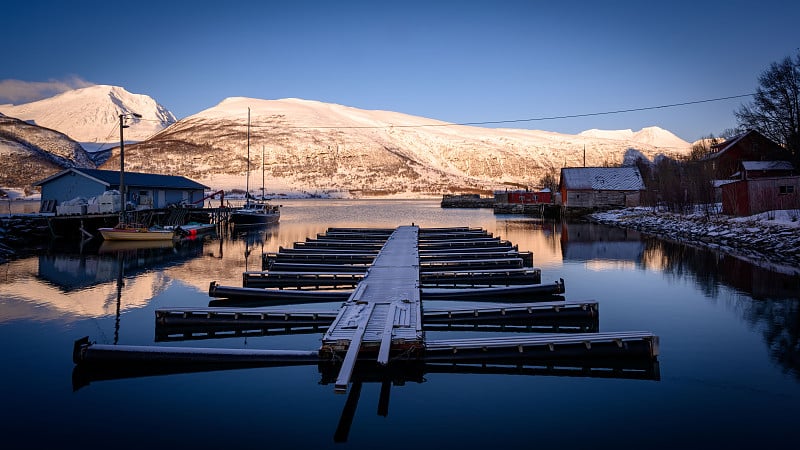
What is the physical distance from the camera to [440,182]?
184500mm

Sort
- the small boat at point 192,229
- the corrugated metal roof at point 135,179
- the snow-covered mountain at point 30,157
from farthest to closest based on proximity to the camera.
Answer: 1. the snow-covered mountain at point 30,157
2. the corrugated metal roof at point 135,179
3. the small boat at point 192,229

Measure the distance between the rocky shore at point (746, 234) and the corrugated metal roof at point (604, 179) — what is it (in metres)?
25.1

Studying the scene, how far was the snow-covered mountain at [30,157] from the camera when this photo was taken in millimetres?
132188

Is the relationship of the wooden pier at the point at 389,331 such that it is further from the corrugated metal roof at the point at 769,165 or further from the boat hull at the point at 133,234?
the corrugated metal roof at the point at 769,165

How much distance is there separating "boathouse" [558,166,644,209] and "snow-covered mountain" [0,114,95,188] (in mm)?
111441

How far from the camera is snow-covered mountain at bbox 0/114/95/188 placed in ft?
434

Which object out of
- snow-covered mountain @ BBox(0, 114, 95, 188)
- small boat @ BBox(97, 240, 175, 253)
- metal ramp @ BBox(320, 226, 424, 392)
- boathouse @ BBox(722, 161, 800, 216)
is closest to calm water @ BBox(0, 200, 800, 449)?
metal ramp @ BBox(320, 226, 424, 392)

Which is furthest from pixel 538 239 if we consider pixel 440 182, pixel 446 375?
pixel 440 182

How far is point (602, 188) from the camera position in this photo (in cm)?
7988

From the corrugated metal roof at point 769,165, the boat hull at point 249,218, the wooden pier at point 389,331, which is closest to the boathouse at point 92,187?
the boat hull at point 249,218

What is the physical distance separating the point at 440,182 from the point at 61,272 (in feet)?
527

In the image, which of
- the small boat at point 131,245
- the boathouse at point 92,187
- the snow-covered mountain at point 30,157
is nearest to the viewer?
the small boat at point 131,245

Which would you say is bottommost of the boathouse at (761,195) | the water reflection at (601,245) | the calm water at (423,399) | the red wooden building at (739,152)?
the calm water at (423,399)

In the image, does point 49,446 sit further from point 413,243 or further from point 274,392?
point 413,243
